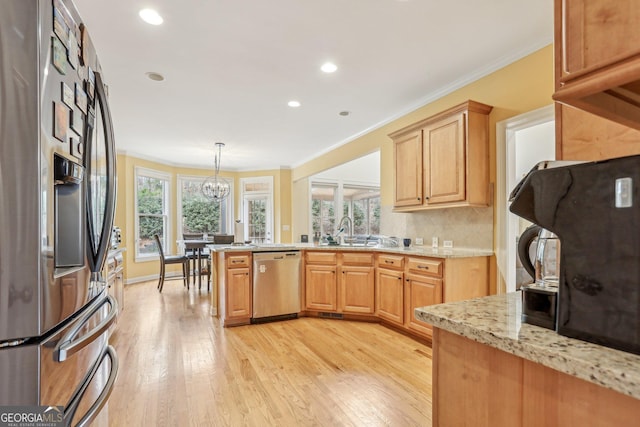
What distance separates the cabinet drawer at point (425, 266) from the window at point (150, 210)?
18.8 ft

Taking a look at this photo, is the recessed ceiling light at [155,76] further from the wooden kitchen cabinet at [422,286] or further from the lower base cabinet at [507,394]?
the lower base cabinet at [507,394]

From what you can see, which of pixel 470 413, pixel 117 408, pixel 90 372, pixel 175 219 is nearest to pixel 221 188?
pixel 175 219

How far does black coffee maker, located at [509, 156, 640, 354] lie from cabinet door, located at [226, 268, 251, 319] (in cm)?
339

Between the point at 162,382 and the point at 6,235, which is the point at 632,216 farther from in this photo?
the point at 162,382

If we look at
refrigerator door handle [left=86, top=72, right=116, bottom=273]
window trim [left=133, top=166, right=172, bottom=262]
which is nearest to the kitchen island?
refrigerator door handle [left=86, top=72, right=116, bottom=273]

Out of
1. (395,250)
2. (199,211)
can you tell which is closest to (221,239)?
(199,211)

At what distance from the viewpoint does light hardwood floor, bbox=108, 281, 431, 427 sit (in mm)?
1912

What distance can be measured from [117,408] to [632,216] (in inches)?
104

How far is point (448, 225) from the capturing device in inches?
135

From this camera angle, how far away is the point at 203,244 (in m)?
5.58

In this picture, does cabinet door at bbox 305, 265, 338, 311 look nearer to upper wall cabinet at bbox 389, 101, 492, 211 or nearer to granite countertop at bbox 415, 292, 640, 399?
upper wall cabinet at bbox 389, 101, 492, 211

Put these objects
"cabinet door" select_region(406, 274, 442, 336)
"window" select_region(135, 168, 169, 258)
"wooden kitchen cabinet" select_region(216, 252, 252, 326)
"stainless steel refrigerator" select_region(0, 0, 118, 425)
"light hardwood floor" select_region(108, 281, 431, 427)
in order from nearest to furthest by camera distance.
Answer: "stainless steel refrigerator" select_region(0, 0, 118, 425) < "light hardwood floor" select_region(108, 281, 431, 427) < "cabinet door" select_region(406, 274, 442, 336) < "wooden kitchen cabinet" select_region(216, 252, 252, 326) < "window" select_region(135, 168, 169, 258)

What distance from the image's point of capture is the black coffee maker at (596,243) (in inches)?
23.1

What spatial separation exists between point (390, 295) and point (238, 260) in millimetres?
1809
